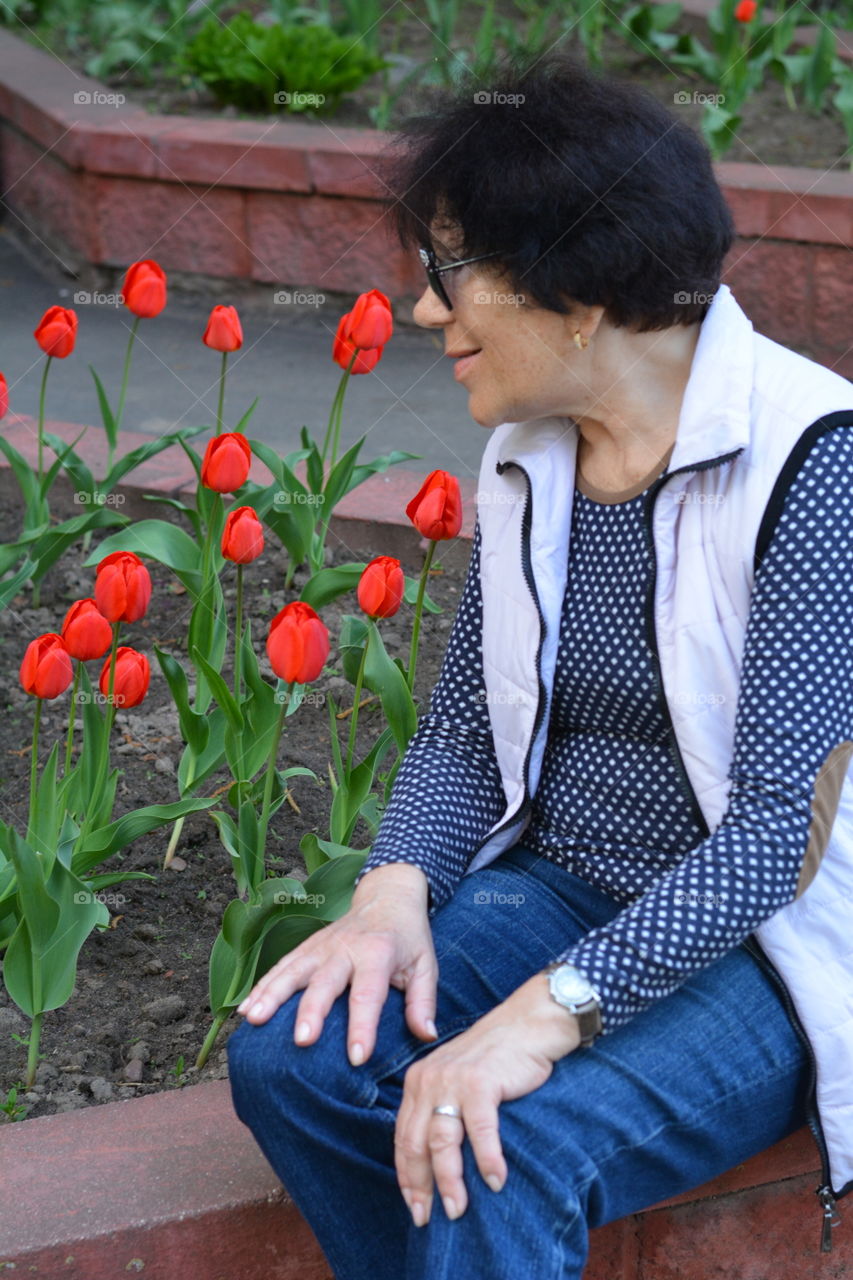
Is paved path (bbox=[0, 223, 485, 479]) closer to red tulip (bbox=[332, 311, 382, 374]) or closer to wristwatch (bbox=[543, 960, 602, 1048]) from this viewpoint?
red tulip (bbox=[332, 311, 382, 374])

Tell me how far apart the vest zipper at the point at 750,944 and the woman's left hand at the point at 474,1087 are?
0.84ft

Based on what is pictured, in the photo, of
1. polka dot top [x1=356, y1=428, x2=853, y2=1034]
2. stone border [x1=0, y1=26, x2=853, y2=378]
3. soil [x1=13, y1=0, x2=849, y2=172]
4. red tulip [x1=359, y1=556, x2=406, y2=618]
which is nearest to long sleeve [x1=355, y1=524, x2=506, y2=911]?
polka dot top [x1=356, y1=428, x2=853, y2=1034]

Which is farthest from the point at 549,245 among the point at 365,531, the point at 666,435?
the point at 365,531

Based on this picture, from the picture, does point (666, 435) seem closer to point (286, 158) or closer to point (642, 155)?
point (642, 155)

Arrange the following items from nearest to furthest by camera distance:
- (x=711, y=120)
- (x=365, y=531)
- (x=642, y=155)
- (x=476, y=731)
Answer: (x=642, y=155)
(x=476, y=731)
(x=365, y=531)
(x=711, y=120)

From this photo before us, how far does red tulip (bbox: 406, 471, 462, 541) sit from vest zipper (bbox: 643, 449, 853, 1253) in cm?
50

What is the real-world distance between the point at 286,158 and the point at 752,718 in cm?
403

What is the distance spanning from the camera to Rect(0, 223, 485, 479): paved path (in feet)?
14.6

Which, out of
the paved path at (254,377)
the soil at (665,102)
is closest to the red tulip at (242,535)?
the paved path at (254,377)

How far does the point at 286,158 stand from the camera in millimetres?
5273

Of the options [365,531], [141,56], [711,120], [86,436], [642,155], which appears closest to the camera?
[642,155]

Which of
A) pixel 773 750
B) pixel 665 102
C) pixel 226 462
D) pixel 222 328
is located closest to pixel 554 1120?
pixel 773 750

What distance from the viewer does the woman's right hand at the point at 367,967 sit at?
1683 millimetres

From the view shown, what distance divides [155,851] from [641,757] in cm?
105
